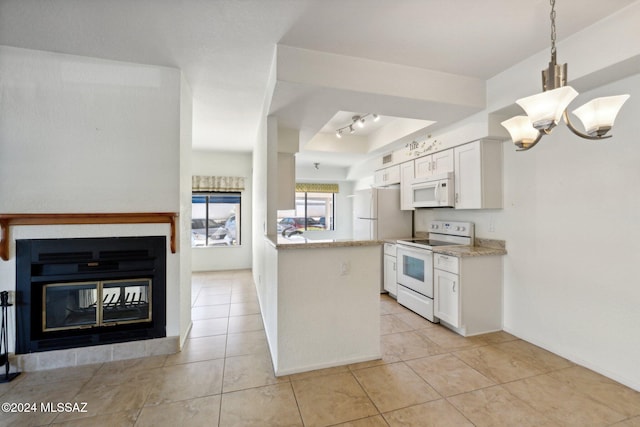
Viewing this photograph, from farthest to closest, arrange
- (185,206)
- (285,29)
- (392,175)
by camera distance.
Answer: (392,175)
(185,206)
(285,29)

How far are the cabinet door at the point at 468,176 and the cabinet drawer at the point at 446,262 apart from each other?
26.4 inches

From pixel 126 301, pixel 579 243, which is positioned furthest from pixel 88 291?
pixel 579 243

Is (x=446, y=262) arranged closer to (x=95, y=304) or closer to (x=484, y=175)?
(x=484, y=175)

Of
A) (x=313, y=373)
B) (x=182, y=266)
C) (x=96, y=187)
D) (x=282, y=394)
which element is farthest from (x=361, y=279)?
(x=96, y=187)

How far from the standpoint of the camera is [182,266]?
2.65 meters

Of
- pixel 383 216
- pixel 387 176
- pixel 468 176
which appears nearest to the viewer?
pixel 468 176

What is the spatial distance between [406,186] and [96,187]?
3.89 m

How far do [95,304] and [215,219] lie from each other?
3.59m

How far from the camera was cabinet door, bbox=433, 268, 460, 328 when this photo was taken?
9.17 feet

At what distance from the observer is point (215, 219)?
588 centimetres

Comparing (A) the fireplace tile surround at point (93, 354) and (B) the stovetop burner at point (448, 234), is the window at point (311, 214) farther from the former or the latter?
(A) the fireplace tile surround at point (93, 354)

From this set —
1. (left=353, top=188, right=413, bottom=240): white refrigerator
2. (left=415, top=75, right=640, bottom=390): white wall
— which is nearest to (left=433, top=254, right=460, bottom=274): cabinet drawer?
(left=415, top=75, right=640, bottom=390): white wall

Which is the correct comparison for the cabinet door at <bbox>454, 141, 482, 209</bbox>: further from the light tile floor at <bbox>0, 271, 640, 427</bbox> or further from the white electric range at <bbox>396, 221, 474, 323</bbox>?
the light tile floor at <bbox>0, 271, 640, 427</bbox>

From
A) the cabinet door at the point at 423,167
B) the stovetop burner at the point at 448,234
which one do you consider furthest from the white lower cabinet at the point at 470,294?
the cabinet door at the point at 423,167
